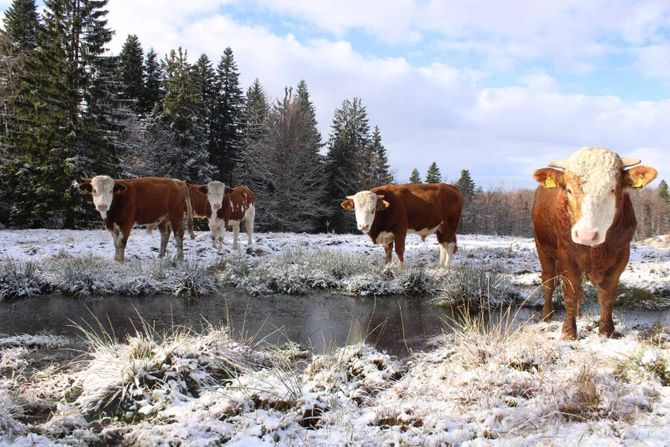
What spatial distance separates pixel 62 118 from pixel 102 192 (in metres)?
13.8

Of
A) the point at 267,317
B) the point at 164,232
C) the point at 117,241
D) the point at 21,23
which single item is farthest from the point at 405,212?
the point at 21,23

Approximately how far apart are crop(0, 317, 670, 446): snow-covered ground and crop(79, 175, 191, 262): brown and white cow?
5797mm

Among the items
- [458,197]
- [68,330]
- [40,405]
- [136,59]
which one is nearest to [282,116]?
[136,59]

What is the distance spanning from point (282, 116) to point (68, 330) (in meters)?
30.8

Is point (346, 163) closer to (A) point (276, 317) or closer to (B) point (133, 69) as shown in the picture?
(B) point (133, 69)

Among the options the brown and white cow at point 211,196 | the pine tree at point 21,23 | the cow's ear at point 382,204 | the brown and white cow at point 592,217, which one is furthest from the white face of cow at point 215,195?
the pine tree at point 21,23

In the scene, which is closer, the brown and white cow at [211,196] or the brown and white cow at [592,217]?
the brown and white cow at [592,217]

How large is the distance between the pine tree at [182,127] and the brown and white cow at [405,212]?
78.2ft

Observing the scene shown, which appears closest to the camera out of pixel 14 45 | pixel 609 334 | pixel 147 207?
pixel 609 334

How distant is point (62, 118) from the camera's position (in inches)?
802

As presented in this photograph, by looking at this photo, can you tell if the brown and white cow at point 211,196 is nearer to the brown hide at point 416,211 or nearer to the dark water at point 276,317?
the brown hide at point 416,211

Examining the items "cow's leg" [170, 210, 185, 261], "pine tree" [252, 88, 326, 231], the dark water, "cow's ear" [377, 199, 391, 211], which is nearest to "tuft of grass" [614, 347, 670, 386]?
the dark water

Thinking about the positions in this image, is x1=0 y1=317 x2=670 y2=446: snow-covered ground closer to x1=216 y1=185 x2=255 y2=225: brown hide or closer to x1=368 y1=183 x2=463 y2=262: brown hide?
x1=368 y1=183 x2=463 y2=262: brown hide

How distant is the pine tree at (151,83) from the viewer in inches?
1437
